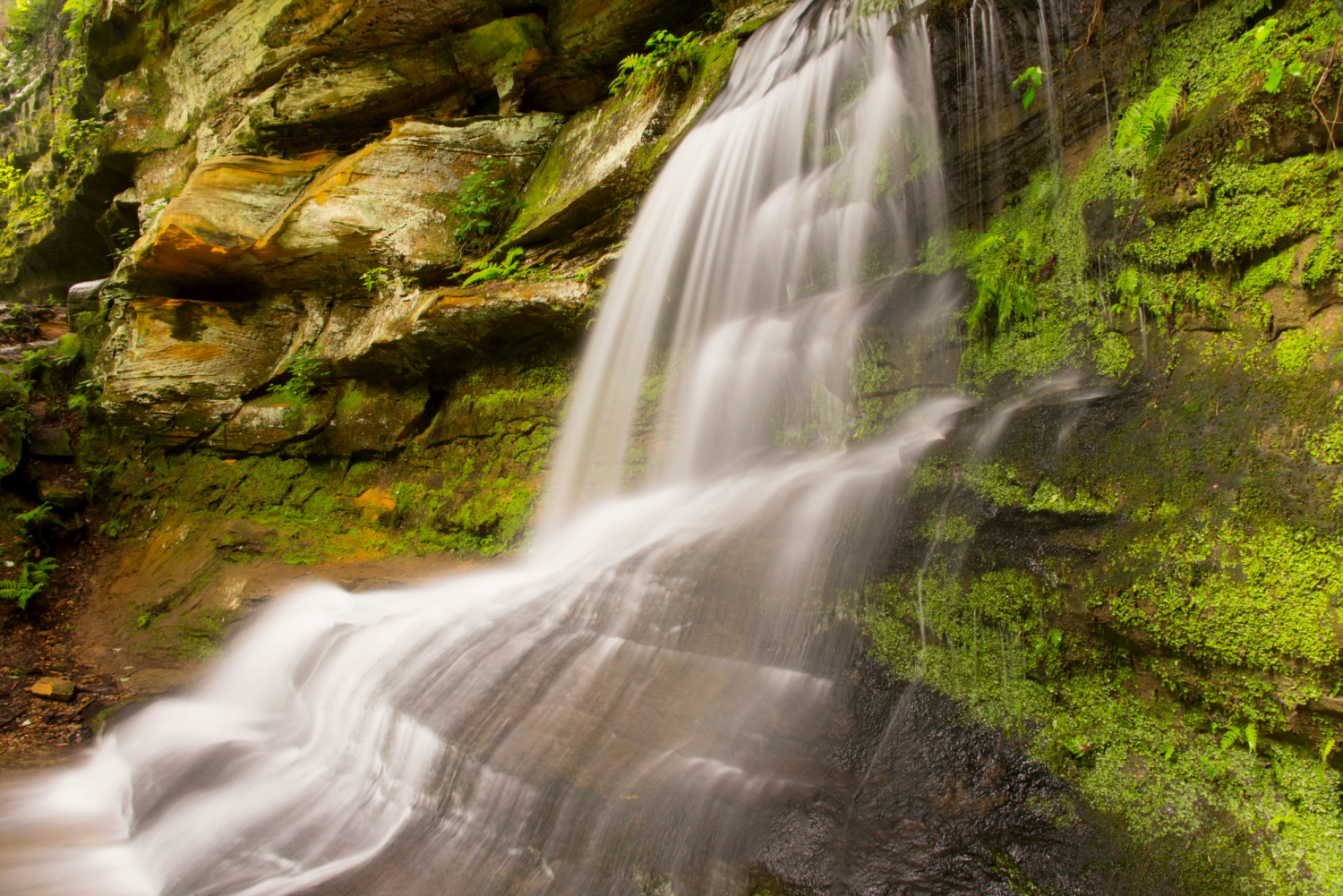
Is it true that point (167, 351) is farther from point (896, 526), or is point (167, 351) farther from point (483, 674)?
point (896, 526)

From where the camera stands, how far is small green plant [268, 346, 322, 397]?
7.61 m

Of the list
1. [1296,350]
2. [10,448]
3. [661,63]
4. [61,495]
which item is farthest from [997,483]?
[10,448]

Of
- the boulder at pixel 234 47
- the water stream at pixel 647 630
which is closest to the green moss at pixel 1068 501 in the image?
the water stream at pixel 647 630

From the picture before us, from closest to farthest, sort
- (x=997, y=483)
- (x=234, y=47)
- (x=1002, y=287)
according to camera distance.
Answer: (x=997, y=483) → (x=1002, y=287) → (x=234, y=47)

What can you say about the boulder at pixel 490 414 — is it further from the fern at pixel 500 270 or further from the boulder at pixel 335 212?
the boulder at pixel 335 212

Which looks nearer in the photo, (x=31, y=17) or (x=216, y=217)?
(x=216, y=217)

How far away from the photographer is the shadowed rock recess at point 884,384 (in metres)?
2.11

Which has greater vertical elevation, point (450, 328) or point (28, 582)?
point (450, 328)

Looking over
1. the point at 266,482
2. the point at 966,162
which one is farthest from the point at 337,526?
the point at 966,162

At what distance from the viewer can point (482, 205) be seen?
24.1 feet

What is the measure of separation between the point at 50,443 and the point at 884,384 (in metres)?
10.1

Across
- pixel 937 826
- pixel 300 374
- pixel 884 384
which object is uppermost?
pixel 300 374

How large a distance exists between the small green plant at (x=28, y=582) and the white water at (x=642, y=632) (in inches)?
134

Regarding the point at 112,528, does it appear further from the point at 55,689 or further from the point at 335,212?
the point at 335,212
